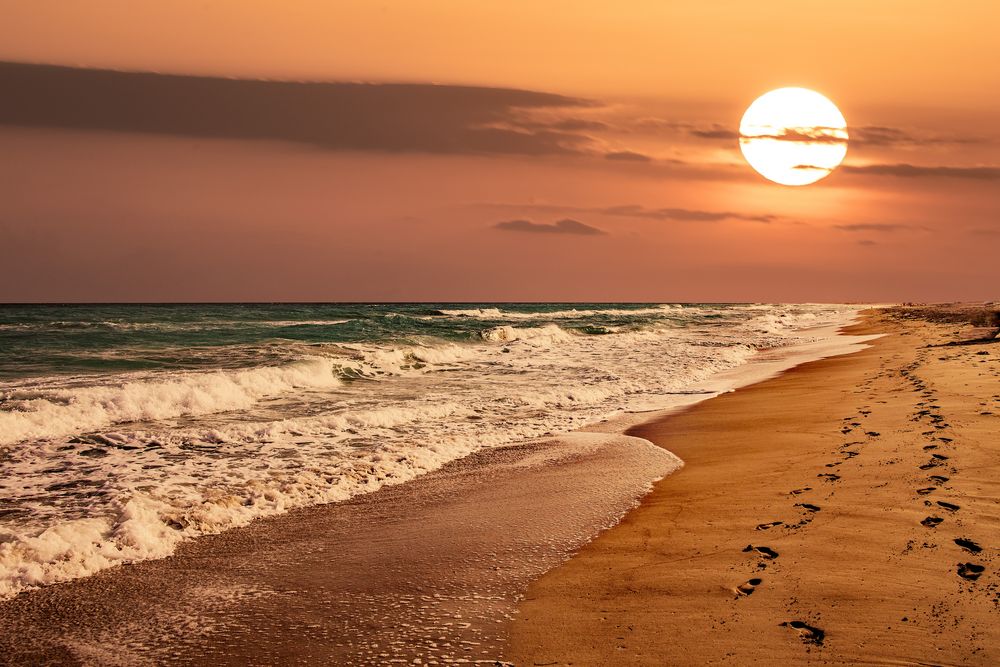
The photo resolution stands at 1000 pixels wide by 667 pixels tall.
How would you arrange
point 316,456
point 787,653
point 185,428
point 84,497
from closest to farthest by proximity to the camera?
point 787,653 < point 84,497 < point 316,456 < point 185,428

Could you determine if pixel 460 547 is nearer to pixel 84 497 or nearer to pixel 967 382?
pixel 84 497

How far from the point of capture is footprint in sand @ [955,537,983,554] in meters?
5.42

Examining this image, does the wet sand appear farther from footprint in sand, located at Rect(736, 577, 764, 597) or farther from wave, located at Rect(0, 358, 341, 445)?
wave, located at Rect(0, 358, 341, 445)

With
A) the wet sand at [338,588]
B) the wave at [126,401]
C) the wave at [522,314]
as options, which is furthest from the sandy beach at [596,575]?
the wave at [522,314]

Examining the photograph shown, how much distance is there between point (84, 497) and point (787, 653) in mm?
7350

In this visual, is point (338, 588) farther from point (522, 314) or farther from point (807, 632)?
point (522, 314)

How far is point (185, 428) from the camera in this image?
1331 cm

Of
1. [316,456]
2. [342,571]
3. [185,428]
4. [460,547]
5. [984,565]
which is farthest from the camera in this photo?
[185,428]

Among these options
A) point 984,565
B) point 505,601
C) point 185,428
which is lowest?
point 185,428

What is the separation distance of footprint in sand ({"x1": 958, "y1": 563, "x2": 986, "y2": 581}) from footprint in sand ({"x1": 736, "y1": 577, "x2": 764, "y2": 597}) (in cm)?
128

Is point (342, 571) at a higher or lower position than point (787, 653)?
lower

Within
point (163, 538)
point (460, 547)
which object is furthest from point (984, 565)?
point (163, 538)

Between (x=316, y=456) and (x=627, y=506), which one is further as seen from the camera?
(x=316, y=456)

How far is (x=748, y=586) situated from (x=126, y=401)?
14.1 metres
